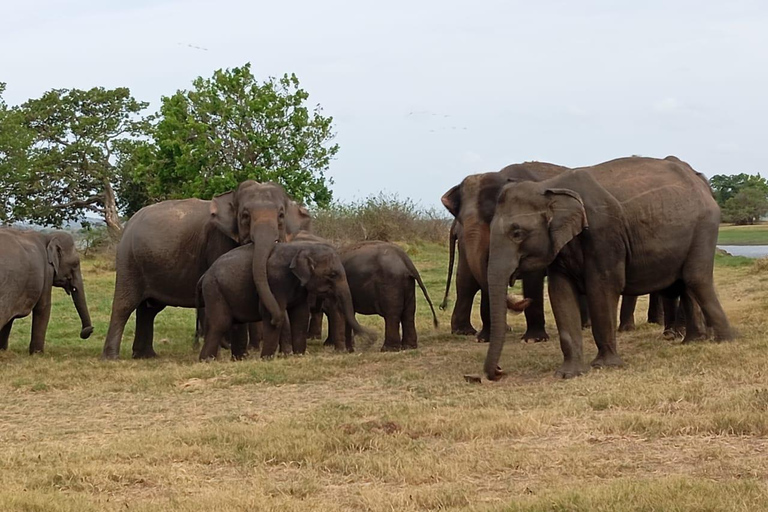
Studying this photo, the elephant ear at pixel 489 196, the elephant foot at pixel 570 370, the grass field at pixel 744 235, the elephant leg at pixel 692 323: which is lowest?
the elephant foot at pixel 570 370

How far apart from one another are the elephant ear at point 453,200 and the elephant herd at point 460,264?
26 mm

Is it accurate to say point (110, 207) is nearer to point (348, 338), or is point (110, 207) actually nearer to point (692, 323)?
point (348, 338)

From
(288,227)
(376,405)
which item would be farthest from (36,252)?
(376,405)

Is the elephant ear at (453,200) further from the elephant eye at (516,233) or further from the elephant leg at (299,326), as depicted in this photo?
the elephant eye at (516,233)

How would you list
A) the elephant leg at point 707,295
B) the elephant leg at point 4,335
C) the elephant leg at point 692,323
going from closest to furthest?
the elephant leg at point 707,295
the elephant leg at point 692,323
the elephant leg at point 4,335

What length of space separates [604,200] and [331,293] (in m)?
3.51

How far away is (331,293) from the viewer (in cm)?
1198

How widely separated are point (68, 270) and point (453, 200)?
5.40m

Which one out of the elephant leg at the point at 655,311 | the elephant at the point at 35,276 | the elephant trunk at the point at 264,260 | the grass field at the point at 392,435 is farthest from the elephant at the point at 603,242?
the elephant at the point at 35,276

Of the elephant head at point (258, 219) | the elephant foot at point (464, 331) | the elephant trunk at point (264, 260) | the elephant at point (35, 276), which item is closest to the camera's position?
the elephant trunk at point (264, 260)

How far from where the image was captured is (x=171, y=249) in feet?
42.3

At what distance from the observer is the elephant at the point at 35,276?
12.5m

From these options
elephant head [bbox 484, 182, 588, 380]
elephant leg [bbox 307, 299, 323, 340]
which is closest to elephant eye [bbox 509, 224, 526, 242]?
elephant head [bbox 484, 182, 588, 380]

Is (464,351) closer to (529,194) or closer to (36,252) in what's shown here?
(529,194)
